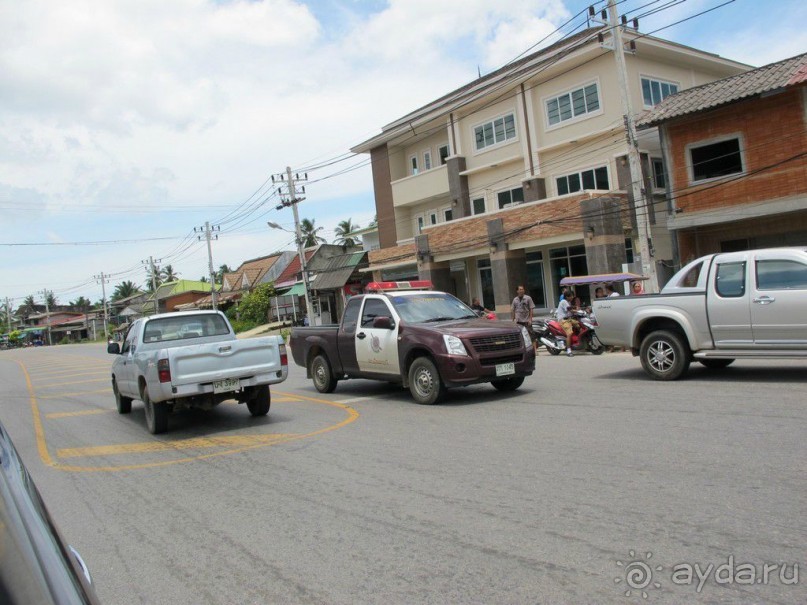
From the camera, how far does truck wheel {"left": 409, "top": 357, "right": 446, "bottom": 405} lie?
10211 mm

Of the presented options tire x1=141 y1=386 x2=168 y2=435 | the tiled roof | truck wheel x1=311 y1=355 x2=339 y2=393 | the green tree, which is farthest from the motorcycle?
the green tree

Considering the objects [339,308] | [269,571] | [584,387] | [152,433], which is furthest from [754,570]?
[339,308]

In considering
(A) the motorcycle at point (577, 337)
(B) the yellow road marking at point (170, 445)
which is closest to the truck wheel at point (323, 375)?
(B) the yellow road marking at point (170, 445)

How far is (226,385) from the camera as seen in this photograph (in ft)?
30.8

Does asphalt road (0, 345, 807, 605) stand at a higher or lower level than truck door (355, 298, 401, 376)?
lower

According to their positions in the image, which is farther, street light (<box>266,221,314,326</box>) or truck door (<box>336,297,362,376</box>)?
street light (<box>266,221,314,326</box>)

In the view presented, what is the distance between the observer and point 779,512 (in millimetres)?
4402

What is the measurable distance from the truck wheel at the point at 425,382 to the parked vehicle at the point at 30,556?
8.64 metres

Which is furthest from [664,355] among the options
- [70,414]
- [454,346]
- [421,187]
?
[421,187]

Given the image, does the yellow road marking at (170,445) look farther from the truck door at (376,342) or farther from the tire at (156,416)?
the truck door at (376,342)

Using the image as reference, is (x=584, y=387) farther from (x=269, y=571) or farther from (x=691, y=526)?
(x=269, y=571)

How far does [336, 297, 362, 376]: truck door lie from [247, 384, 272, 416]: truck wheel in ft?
6.80

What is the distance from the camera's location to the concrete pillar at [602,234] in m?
24.0

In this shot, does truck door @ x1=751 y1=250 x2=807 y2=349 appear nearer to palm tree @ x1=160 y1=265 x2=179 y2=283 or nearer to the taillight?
the taillight
